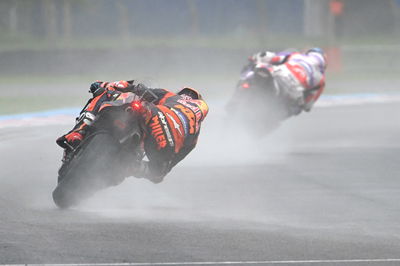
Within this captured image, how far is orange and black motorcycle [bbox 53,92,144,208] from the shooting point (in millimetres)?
7371

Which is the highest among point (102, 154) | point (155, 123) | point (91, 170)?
point (155, 123)

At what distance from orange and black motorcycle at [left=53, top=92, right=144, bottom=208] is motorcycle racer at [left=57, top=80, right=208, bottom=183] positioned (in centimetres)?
7

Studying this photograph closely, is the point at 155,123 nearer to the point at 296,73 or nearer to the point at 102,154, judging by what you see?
the point at 102,154

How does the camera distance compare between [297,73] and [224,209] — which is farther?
[297,73]

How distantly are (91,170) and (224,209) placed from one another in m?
1.33

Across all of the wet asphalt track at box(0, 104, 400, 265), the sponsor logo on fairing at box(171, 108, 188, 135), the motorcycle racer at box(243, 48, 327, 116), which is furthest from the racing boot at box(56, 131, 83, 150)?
the motorcycle racer at box(243, 48, 327, 116)

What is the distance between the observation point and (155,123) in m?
7.89

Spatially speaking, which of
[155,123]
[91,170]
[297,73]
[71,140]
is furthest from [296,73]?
[91,170]

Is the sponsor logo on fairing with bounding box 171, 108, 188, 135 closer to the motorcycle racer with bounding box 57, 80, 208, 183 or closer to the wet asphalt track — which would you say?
the motorcycle racer with bounding box 57, 80, 208, 183

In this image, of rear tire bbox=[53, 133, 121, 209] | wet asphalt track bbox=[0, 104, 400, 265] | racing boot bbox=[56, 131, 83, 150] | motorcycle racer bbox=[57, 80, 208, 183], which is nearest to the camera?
wet asphalt track bbox=[0, 104, 400, 265]

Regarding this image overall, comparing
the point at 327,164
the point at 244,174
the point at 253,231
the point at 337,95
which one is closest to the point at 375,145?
the point at 327,164

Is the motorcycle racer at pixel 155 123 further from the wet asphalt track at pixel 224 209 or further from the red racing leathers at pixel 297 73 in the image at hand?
the red racing leathers at pixel 297 73

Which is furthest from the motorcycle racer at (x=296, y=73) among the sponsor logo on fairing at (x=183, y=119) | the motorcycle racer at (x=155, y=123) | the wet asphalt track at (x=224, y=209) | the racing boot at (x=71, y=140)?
the racing boot at (x=71, y=140)

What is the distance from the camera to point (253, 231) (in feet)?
23.5
